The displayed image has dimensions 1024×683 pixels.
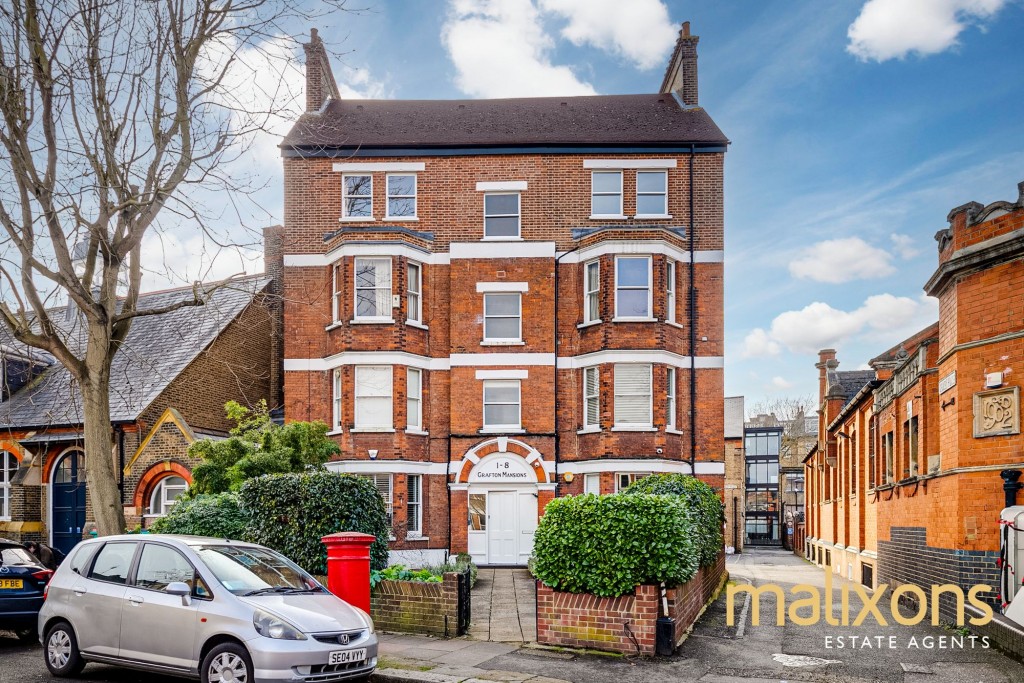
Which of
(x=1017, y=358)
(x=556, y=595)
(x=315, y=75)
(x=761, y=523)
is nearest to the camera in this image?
(x=556, y=595)

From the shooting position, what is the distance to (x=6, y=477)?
27.1m

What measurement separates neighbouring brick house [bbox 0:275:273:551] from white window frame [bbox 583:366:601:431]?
29.2 feet

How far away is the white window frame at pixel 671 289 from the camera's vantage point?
24.8 meters

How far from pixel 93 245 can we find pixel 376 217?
12367 mm

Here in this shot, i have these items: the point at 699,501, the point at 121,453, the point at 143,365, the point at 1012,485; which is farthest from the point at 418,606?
the point at 143,365

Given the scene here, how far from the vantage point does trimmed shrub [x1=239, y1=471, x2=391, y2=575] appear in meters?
13.7

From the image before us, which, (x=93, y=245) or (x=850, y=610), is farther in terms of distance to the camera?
(x=850, y=610)

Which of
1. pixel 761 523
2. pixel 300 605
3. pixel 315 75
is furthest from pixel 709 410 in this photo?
pixel 761 523

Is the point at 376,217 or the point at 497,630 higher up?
the point at 376,217

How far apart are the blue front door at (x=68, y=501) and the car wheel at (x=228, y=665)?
766 inches

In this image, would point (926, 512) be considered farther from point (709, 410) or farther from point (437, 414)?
point (437, 414)

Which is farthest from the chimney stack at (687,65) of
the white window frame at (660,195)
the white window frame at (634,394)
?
the white window frame at (634,394)

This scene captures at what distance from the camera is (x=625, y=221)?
2548 cm

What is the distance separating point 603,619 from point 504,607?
4.78 meters
